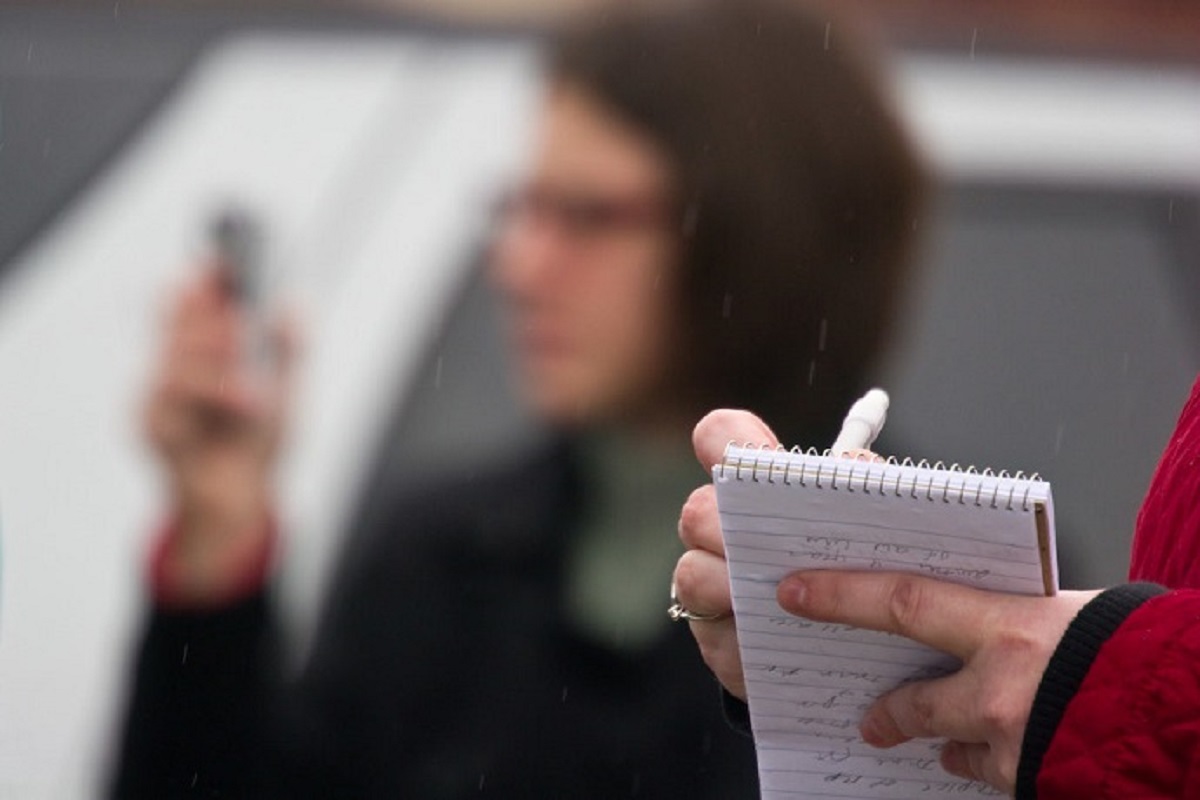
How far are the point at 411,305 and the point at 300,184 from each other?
28 centimetres

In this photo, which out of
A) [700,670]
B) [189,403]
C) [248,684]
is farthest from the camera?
[189,403]

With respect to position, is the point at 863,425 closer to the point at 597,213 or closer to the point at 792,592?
the point at 792,592

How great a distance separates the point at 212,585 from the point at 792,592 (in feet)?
4.18

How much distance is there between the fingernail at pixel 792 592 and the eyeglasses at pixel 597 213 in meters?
1.18

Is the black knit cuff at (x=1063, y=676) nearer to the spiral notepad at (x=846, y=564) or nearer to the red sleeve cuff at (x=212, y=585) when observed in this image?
the spiral notepad at (x=846, y=564)

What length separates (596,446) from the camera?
2.07 m

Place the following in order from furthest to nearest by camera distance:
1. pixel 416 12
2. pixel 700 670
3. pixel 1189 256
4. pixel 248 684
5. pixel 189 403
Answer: pixel 416 12 → pixel 1189 256 → pixel 189 403 → pixel 248 684 → pixel 700 670

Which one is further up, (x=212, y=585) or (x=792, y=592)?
(x=792, y=592)

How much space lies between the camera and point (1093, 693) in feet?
2.86

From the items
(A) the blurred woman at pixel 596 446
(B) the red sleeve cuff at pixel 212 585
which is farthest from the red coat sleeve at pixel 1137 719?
(B) the red sleeve cuff at pixel 212 585

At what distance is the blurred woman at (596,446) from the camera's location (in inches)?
77.9

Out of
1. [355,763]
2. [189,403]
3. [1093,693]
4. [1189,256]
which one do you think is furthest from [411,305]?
[1093,693]

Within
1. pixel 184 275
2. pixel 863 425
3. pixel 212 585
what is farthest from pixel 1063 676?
pixel 184 275

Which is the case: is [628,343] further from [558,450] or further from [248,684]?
[248,684]
